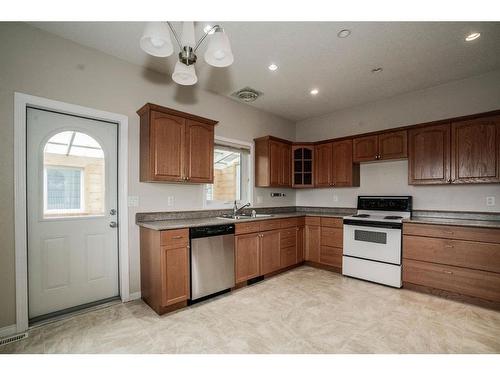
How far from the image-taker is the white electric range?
3.16 meters

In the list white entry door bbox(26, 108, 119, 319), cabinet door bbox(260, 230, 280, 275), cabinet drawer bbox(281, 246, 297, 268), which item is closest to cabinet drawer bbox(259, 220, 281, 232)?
cabinet door bbox(260, 230, 280, 275)

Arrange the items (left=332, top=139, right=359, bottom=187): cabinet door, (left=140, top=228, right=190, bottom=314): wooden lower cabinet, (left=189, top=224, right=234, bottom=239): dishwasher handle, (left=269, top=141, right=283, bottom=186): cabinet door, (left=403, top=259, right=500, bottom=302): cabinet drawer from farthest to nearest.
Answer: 1. (left=269, top=141, right=283, bottom=186): cabinet door
2. (left=332, top=139, right=359, bottom=187): cabinet door
3. (left=189, top=224, right=234, bottom=239): dishwasher handle
4. (left=403, top=259, right=500, bottom=302): cabinet drawer
5. (left=140, top=228, right=190, bottom=314): wooden lower cabinet

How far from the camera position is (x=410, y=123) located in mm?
3650

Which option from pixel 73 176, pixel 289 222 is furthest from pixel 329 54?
pixel 73 176

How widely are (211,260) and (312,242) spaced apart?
78.7 inches

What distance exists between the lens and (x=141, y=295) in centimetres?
288

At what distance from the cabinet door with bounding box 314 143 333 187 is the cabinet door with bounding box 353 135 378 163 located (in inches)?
17.6

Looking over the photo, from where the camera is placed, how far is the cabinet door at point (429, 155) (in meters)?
3.11

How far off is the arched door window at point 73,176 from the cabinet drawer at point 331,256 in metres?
3.25

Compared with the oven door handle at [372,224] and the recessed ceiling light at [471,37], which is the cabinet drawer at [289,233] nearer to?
the oven door handle at [372,224]

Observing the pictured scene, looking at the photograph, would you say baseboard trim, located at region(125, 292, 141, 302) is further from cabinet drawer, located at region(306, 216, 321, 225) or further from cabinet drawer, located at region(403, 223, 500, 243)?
cabinet drawer, located at region(403, 223, 500, 243)

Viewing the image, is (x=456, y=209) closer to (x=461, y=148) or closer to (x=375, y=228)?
(x=461, y=148)

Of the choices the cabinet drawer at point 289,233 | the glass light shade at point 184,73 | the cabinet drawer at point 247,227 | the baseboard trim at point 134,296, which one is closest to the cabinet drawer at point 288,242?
the cabinet drawer at point 289,233

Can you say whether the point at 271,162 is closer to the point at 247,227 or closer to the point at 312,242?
the point at 247,227
